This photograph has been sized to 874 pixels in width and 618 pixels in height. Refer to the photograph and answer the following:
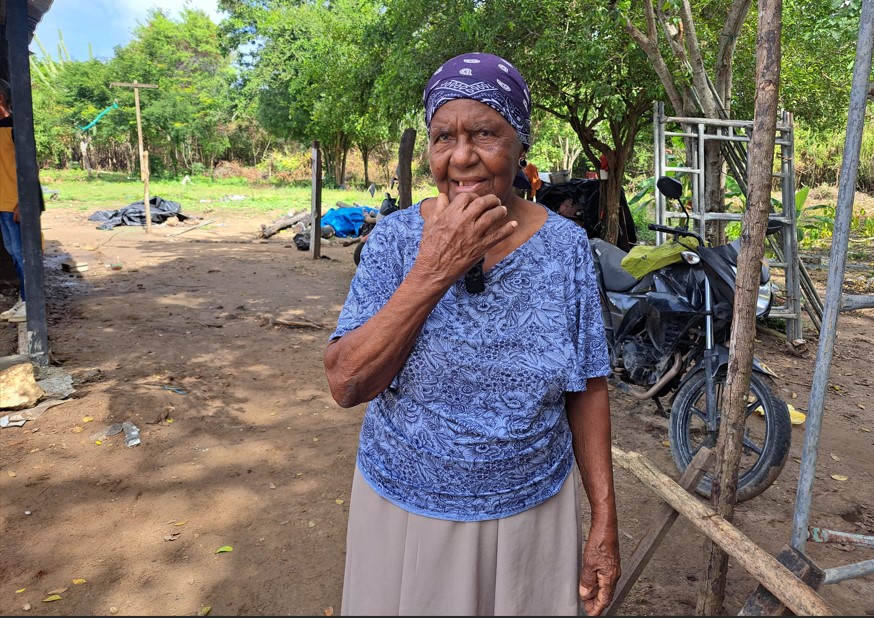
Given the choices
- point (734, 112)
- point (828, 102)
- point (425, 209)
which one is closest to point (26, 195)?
point (425, 209)

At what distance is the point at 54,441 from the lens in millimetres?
3910

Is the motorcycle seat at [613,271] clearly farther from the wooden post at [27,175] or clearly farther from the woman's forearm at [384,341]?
the wooden post at [27,175]

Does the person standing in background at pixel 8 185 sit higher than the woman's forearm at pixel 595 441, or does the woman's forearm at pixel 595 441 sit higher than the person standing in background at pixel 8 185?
the person standing in background at pixel 8 185

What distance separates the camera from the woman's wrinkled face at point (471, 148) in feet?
4.47

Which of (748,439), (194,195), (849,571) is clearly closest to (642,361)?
(748,439)

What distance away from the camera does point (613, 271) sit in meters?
4.64

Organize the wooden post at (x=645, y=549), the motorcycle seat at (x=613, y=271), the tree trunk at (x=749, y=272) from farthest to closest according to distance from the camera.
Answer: the motorcycle seat at (x=613, y=271), the wooden post at (x=645, y=549), the tree trunk at (x=749, y=272)

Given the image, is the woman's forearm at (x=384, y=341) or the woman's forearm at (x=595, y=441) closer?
the woman's forearm at (x=384, y=341)

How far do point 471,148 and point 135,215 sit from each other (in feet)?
52.9

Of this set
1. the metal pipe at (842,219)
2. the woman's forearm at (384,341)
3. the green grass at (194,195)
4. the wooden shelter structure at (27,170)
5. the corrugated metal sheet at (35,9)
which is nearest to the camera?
the woman's forearm at (384,341)

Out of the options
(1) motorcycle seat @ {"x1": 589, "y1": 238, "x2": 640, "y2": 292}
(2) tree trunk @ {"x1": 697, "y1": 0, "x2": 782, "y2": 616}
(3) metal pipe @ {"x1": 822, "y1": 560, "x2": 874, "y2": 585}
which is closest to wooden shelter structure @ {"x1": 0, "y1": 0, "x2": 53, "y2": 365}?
(1) motorcycle seat @ {"x1": 589, "y1": 238, "x2": 640, "y2": 292}

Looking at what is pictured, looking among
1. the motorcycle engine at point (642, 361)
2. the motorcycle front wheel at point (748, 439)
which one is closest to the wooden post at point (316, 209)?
the motorcycle engine at point (642, 361)

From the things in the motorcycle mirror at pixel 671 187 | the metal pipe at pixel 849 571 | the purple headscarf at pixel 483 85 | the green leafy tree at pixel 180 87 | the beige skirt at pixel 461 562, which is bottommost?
the metal pipe at pixel 849 571

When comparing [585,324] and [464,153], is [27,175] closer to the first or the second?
[464,153]
